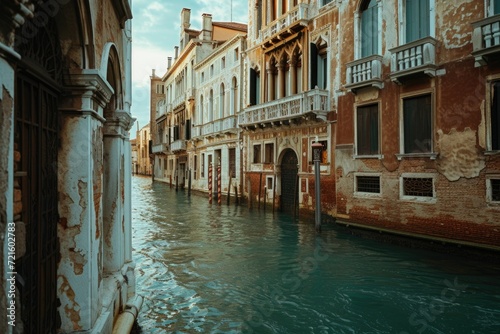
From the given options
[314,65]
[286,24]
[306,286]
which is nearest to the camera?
[306,286]

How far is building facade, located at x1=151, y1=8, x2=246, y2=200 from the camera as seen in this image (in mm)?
17719

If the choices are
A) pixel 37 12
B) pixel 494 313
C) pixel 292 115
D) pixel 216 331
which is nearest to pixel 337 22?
pixel 292 115

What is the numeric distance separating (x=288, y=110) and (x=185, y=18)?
20.0 metres

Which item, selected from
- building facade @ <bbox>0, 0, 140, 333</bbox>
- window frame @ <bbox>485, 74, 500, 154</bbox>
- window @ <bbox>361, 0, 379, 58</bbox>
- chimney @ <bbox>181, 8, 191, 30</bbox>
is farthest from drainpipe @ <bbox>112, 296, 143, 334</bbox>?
chimney @ <bbox>181, 8, 191, 30</bbox>

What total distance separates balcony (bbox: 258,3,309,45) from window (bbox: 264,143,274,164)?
3.53m

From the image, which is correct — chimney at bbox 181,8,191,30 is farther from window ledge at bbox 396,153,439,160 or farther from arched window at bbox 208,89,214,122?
window ledge at bbox 396,153,439,160

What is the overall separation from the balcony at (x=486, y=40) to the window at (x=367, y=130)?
8.69 feet

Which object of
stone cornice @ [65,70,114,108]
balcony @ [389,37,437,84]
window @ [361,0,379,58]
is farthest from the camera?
window @ [361,0,379,58]

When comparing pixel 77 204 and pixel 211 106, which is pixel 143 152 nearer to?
pixel 211 106

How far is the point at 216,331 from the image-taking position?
3.94 meters

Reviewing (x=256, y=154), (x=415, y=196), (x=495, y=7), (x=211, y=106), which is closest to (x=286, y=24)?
(x=256, y=154)

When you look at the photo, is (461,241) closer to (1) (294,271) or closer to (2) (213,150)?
(1) (294,271)

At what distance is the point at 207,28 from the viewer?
22.7 metres

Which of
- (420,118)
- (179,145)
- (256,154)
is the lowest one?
(256,154)
